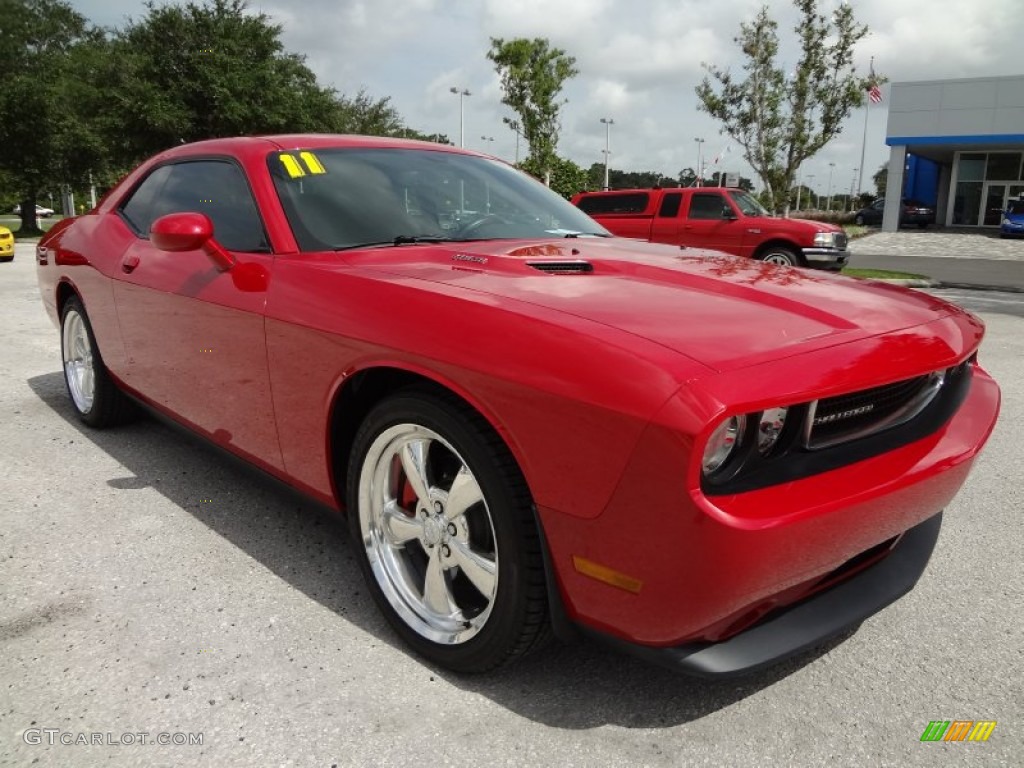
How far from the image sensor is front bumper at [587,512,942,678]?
1.70 meters

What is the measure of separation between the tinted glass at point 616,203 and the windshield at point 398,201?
440 inches

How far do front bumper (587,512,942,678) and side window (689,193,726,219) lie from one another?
39.0 ft

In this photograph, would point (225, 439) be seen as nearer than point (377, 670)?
No

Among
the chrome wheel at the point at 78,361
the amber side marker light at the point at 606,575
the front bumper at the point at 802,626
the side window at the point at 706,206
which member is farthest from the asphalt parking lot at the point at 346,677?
the side window at the point at 706,206

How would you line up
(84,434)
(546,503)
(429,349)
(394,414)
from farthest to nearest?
(84,434)
(394,414)
(429,349)
(546,503)

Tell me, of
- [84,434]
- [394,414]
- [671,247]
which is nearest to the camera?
[394,414]

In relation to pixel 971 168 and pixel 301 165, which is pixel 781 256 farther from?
pixel 971 168

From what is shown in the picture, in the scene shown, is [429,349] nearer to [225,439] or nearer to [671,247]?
[225,439]

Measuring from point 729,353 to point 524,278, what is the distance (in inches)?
29.3

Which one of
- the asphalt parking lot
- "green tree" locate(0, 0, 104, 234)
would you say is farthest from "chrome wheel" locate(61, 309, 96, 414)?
"green tree" locate(0, 0, 104, 234)

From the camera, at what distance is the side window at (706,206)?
525 inches

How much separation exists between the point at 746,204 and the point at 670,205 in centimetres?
129

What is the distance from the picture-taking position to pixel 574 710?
1.98 metres

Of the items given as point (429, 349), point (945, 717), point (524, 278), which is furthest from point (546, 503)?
point (945, 717)
